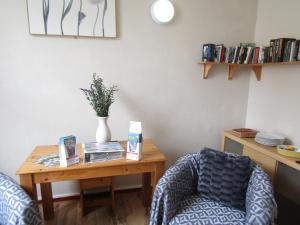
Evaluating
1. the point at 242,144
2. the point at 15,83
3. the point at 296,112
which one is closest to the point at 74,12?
the point at 15,83

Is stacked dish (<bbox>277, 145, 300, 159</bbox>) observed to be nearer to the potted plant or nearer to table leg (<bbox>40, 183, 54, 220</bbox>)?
the potted plant

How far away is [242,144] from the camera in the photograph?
2.24 metres

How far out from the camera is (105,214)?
2.10 m

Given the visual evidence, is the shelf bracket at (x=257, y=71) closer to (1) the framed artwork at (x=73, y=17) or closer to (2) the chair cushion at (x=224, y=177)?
(2) the chair cushion at (x=224, y=177)

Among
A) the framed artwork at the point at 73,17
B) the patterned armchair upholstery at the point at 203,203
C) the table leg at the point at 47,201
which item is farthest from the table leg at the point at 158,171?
the framed artwork at the point at 73,17

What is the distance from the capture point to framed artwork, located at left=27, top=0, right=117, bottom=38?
1.90 meters

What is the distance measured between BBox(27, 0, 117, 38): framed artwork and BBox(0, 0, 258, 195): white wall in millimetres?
72

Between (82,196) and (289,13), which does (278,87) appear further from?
(82,196)

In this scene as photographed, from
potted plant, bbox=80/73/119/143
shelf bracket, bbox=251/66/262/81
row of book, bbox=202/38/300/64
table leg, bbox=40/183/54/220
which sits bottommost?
table leg, bbox=40/183/54/220

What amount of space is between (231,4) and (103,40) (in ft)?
4.69

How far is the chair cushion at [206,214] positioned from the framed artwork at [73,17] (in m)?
1.63

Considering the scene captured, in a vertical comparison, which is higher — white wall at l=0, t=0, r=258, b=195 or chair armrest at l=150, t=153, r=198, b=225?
white wall at l=0, t=0, r=258, b=195

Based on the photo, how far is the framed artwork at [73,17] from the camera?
1897 mm

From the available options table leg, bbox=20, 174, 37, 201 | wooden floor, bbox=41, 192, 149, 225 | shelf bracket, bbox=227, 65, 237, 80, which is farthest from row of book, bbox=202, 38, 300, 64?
table leg, bbox=20, 174, 37, 201
